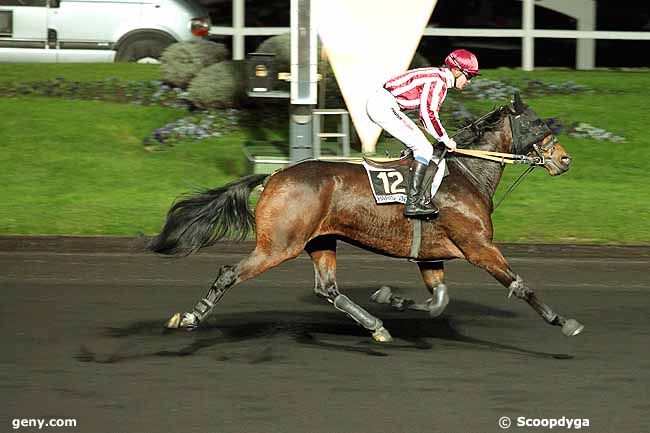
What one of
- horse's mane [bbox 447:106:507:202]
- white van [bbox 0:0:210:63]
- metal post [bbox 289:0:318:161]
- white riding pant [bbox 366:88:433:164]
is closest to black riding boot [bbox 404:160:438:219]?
white riding pant [bbox 366:88:433:164]

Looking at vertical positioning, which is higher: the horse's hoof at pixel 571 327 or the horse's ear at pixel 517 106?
the horse's ear at pixel 517 106

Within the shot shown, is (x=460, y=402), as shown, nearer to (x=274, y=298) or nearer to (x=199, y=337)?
(x=199, y=337)

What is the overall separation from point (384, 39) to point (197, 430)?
10937 millimetres

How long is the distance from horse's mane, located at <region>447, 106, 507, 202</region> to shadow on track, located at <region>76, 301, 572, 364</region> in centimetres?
113

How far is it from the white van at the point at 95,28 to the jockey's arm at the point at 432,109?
1252 cm

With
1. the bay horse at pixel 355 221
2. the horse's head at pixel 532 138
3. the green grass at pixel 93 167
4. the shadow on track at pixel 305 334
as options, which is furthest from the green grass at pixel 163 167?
the bay horse at pixel 355 221

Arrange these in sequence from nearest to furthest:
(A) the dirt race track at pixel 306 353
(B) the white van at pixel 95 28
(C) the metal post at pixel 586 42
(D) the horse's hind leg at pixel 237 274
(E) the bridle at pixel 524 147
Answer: (A) the dirt race track at pixel 306 353
(D) the horse's hind leg at pixel 237 274
(E) the bridle at pixel 524 147
(B) the white van at pixel 95 28
(C) the metal post at pixel 586 42

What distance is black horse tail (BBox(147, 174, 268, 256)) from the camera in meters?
9.14

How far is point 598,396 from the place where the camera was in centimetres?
749

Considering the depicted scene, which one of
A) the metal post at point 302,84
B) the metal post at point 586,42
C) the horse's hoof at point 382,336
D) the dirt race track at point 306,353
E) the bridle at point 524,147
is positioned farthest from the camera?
the metal post at point 586,42

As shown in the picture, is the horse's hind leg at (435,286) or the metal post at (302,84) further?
the metal post at (302,84)

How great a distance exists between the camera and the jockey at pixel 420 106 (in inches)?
349

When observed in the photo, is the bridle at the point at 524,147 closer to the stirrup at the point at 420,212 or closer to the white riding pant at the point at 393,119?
the white riding pant at the point at 393,119

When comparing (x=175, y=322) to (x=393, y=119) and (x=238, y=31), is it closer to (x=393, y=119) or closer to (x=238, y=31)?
(x=393, y=119)
